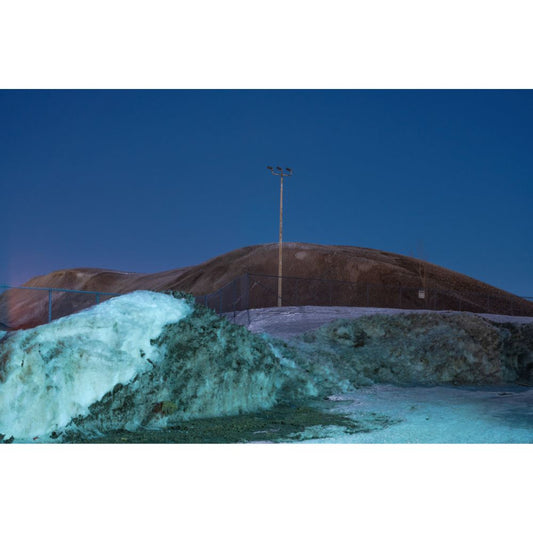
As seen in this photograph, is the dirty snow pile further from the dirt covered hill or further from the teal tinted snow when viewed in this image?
the dirt covered hill

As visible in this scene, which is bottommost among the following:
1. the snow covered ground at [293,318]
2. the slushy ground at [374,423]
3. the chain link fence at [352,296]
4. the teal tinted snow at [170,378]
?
the slushy ground at [374,423]

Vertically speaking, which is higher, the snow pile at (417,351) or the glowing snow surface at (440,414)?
the snow pile at (417,351)

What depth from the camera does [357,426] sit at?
30.9 feet

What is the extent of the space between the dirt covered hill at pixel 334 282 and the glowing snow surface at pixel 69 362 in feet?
101

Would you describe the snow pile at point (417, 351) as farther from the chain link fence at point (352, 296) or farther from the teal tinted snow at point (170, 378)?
the chain link fence at point (352, 296)

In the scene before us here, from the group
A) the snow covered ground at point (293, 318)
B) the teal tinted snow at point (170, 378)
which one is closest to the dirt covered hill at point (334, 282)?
the snow covered ground at point (293, 318)

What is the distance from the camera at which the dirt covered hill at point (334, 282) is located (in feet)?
150

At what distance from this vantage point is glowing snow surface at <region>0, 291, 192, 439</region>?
825 centimetres

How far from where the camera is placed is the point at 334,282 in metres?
50.0

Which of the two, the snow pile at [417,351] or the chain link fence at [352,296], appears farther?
the chain link fence at [352,296]

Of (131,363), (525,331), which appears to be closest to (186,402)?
(131,363)

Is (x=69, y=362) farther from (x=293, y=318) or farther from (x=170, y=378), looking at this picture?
(x=293, y=318)

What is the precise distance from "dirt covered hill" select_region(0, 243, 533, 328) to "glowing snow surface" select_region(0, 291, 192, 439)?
30720 millimetres

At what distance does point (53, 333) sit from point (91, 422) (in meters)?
1.54
